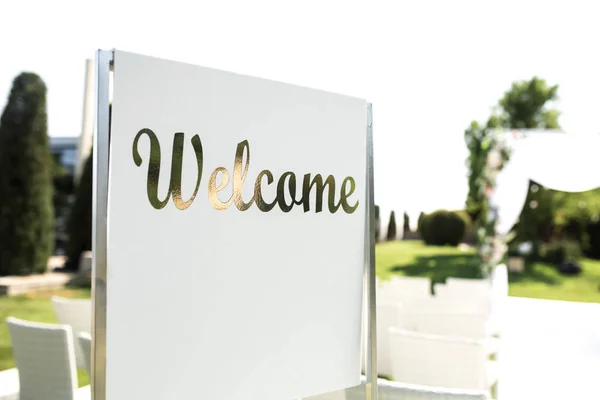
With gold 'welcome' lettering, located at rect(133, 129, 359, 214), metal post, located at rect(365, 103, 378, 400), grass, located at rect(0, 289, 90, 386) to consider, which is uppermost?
gold 'welcome' lettering, located at rect(133, 129, 359, 214)

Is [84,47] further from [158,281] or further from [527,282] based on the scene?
[158,281]

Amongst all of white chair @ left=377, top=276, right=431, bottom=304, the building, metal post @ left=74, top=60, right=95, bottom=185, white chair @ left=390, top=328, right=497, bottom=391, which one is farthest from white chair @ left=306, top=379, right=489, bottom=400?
the building

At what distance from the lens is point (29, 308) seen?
9180mm

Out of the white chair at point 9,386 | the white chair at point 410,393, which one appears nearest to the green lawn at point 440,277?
the white chair at point 9,386

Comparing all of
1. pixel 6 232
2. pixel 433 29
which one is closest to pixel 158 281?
pixel 6 232

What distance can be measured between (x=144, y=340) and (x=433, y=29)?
41.0 ft

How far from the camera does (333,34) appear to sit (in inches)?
381

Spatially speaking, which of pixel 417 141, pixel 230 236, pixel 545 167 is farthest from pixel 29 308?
pixel 230 236

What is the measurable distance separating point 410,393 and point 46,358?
6.52 ft

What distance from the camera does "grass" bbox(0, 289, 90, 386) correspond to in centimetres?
744

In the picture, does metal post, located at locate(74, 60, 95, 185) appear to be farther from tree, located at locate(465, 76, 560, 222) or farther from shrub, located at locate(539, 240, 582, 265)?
shrub, located at locate(539, 240, 582, 265)

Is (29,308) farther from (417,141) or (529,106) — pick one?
(529,106)

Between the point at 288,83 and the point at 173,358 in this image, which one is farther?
the point at 288,83

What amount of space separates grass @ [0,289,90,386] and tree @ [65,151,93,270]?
155 centimetres
